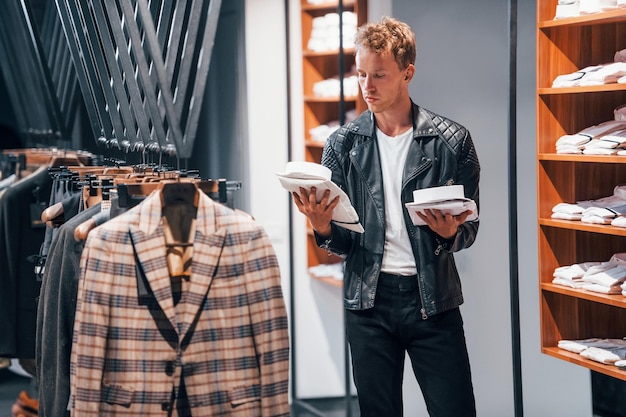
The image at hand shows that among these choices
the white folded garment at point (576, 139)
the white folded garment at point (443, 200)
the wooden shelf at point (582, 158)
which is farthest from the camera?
the white folded garment at point (576, 139)

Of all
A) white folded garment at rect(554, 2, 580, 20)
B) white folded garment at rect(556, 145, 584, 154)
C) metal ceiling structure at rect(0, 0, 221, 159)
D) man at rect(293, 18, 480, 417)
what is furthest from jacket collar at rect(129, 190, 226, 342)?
white folded garment at rect(554, 2, 580, 20)

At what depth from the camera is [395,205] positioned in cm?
294

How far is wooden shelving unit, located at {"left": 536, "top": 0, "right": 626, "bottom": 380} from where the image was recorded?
369 centimetres

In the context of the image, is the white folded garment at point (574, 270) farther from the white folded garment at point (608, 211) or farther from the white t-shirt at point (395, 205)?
the white t-shirt at point (395, 205)

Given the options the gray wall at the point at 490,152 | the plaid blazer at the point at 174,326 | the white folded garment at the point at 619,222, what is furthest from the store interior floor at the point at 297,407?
the plaid blazer at the point at 174,326

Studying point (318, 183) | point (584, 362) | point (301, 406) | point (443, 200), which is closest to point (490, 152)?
point (584, 362)

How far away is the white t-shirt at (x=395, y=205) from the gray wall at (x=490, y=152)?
128 centimetres

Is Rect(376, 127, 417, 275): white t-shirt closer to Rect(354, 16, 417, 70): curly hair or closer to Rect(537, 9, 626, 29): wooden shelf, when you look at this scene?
Rect(354, 16, 417, 70): curly hair

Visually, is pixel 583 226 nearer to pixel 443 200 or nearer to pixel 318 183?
pixel 443 200

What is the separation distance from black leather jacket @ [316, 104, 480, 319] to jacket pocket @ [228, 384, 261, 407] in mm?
558

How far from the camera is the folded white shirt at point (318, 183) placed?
2.66 meters

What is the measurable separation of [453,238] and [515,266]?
1053 millimetres

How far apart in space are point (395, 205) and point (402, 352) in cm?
48

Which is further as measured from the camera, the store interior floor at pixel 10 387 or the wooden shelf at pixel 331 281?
the store interior floor at pixel 10 387
